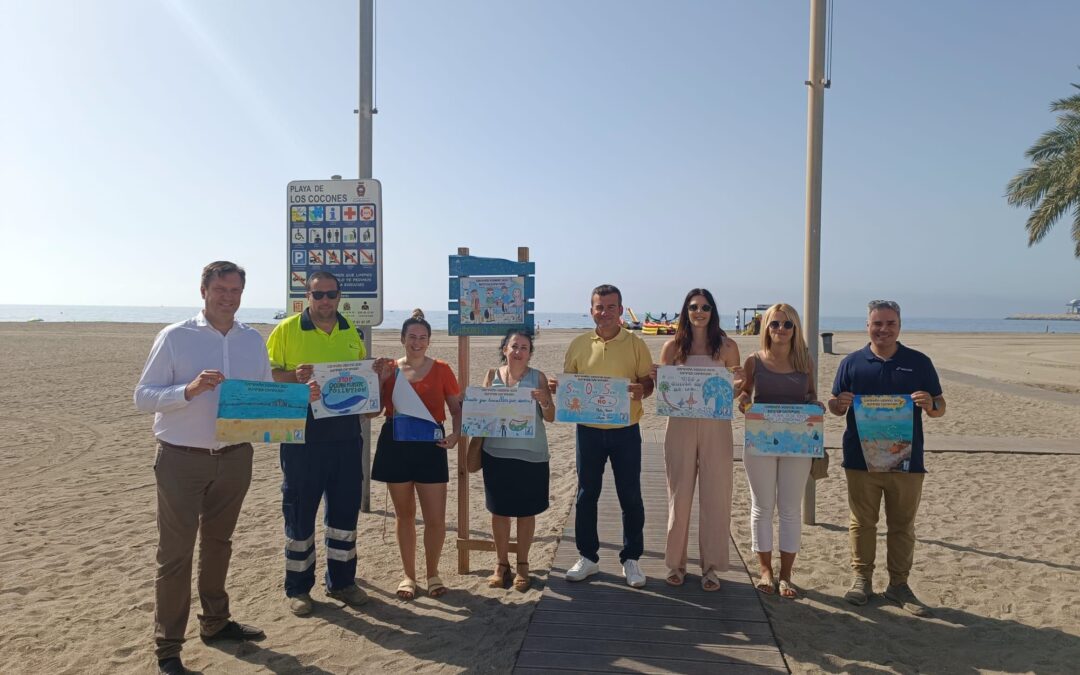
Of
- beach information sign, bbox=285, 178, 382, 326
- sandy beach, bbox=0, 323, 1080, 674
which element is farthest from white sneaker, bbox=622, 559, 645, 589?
beach information sign, bbox=285, 178, 382, 326

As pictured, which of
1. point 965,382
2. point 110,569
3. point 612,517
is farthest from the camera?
point 965,382

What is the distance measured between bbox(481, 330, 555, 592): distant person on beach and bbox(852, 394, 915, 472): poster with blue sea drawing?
7.16 ft

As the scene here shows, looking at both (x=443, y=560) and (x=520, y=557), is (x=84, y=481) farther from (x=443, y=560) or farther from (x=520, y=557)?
(x=520, y=557)

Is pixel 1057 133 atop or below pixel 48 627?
atop

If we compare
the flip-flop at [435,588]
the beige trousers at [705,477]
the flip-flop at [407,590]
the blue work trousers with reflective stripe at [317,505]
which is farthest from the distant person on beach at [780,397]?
the blue work trousers with reflective stripe at [317,505]

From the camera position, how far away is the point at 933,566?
545 cm

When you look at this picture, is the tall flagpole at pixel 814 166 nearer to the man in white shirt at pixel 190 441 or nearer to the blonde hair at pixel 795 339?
→ the blonde hair at pixel 795 339

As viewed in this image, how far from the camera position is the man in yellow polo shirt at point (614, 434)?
4539mm

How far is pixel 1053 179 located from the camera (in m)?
19.4

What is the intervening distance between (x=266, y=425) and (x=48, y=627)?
2.28 m

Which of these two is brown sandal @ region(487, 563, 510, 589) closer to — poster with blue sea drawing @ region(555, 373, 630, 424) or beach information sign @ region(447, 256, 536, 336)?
poster with blue sea drawing @ region(555, 373, 630, 424)

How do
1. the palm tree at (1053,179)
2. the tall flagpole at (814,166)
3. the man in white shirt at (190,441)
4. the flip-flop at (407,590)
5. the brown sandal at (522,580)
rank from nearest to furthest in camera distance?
1. the man in white shirt at (190,441)
2. the flip-flop at (407,590)
3. the brown sandal at (522,580)
4. the tall flagpole at (814,166)
5. the palm tree at (1053,179)

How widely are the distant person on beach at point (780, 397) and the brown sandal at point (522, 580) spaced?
1.73 metres

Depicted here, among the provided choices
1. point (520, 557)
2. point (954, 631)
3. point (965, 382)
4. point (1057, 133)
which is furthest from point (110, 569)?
point (1057, 133)
